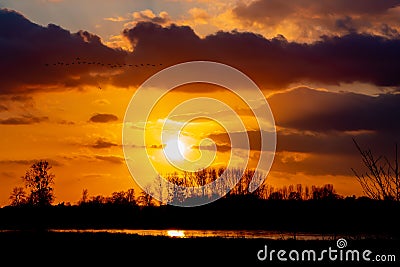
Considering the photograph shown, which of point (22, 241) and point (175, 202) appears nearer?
point (22, 241)

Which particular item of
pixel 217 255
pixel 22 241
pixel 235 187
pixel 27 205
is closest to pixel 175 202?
pixel 235 187

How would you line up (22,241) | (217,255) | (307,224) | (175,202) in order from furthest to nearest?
1. (175,202)
2. (307,224)
3. (22,241)
4. (217,255)

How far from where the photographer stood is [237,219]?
109000 mm

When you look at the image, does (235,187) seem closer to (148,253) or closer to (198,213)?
(198,213)

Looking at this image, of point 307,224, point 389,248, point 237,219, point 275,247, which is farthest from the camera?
point 237,219

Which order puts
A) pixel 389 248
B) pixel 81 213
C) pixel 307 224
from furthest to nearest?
pixel 81 213 → pixel 307 224 → pixel 389 248

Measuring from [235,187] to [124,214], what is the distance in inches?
1286

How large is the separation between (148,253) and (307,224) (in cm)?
6254

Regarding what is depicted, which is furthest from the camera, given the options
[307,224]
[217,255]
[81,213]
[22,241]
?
[81,213]

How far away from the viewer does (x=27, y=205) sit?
111m

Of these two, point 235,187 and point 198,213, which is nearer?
point 198,213

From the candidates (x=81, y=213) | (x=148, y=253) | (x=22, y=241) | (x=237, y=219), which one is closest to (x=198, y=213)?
(x=237, y=219)

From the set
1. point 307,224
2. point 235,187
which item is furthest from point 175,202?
point 307,224

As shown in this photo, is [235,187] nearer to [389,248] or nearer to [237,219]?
[237,219]
